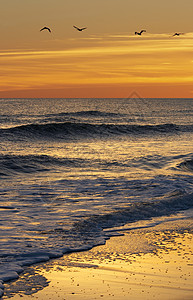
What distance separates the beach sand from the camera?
21.7 feet

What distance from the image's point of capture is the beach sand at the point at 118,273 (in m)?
6.60

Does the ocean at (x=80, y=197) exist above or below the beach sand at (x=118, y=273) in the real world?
above

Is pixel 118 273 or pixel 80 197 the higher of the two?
pixel 80 197

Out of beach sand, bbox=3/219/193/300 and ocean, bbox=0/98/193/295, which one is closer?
beach sand, bbox=3/219/193/300

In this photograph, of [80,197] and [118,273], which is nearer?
[118,273]

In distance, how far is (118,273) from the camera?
7.45 metres

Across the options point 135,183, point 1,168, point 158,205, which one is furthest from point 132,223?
point 1,168

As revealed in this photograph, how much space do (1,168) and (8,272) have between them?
13.4 meters

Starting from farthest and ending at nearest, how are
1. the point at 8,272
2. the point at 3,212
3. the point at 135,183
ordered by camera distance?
the point at 135,183 → the point at 3,212 → the point at 8,272

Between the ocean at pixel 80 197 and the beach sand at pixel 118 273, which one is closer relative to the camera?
the beach sand at pixel 118 273

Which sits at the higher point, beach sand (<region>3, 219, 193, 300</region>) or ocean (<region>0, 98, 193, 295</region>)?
ocean (<region>0, 98, 193, 295</region>)

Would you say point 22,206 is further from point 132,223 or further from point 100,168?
point 100,168

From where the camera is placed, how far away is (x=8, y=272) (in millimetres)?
7512

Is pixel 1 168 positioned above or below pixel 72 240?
above
